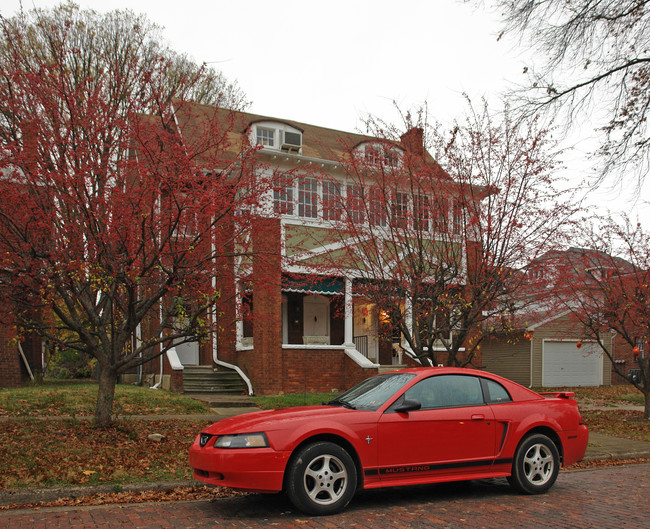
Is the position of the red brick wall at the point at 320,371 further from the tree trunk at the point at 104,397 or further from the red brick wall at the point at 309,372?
the tree trunk at the point at 104,397

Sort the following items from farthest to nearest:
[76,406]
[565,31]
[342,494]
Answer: [76,406] → [565,31] → [342,494]

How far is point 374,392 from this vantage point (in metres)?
7.07

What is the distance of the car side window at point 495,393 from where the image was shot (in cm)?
729

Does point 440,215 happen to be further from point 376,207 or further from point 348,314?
point 348,314

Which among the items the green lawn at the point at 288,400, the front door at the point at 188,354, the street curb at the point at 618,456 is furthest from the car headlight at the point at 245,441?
the front door at the point at 188,354

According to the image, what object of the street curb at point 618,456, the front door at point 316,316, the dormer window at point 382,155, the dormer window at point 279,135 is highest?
the dormer window at point 279,135

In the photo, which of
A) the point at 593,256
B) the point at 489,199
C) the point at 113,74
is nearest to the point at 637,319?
the point at 593,256

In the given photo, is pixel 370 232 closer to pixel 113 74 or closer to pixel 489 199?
pixel 489 199

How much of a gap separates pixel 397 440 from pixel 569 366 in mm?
22964

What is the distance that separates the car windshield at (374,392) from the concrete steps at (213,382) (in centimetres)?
1077

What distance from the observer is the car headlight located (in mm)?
6043

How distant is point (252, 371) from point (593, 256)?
9.68 meters

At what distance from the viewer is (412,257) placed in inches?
453

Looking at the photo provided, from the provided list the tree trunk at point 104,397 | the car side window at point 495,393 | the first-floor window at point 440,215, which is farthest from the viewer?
the first-floor window at point 440,215
